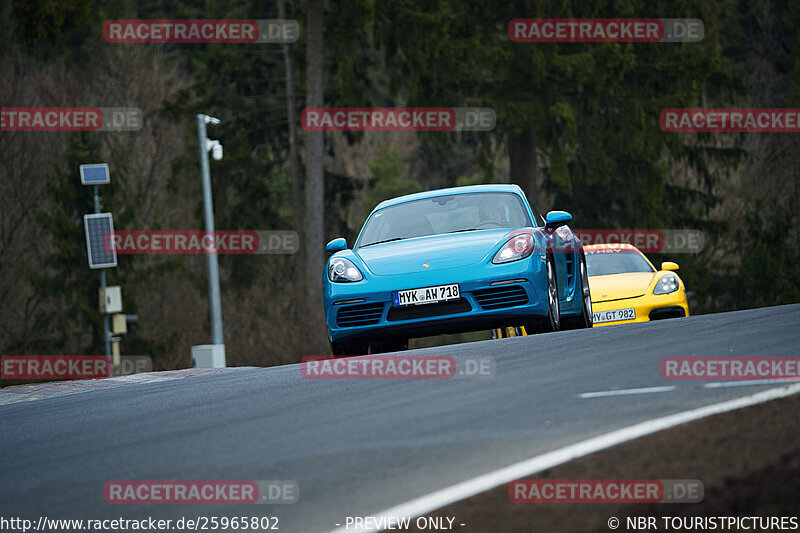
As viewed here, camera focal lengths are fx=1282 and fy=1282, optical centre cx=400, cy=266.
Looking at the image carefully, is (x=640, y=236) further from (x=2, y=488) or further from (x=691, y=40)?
(x=2, y=488)

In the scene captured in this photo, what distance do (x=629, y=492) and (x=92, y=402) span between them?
17.8ft

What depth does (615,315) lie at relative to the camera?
16.8m

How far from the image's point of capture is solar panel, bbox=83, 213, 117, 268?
3047cm

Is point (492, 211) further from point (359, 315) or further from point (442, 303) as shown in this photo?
point (359, 315)

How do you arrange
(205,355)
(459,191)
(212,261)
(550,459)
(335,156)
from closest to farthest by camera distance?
1. (550,459)
2. (459,191)
3. (205,355)
4. (212,261)
5. (335,156)

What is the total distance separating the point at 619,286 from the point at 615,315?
0.51m

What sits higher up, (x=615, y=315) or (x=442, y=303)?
(x=442, y=303)

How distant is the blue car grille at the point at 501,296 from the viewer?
36.8ft

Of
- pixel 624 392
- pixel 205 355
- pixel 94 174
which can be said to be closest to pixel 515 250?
pixel 624 392

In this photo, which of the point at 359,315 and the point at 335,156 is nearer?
the point at 359,315

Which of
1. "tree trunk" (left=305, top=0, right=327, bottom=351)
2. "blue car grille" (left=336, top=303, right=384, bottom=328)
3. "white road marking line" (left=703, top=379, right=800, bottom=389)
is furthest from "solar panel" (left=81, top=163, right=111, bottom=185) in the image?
"white road marking line" (left=703, top=379, right=800, bottom=389)

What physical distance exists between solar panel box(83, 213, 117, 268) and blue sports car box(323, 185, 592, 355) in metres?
19.0

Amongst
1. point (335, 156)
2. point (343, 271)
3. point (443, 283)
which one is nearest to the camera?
point (443, 283)

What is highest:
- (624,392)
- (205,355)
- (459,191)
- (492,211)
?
(459,191)
